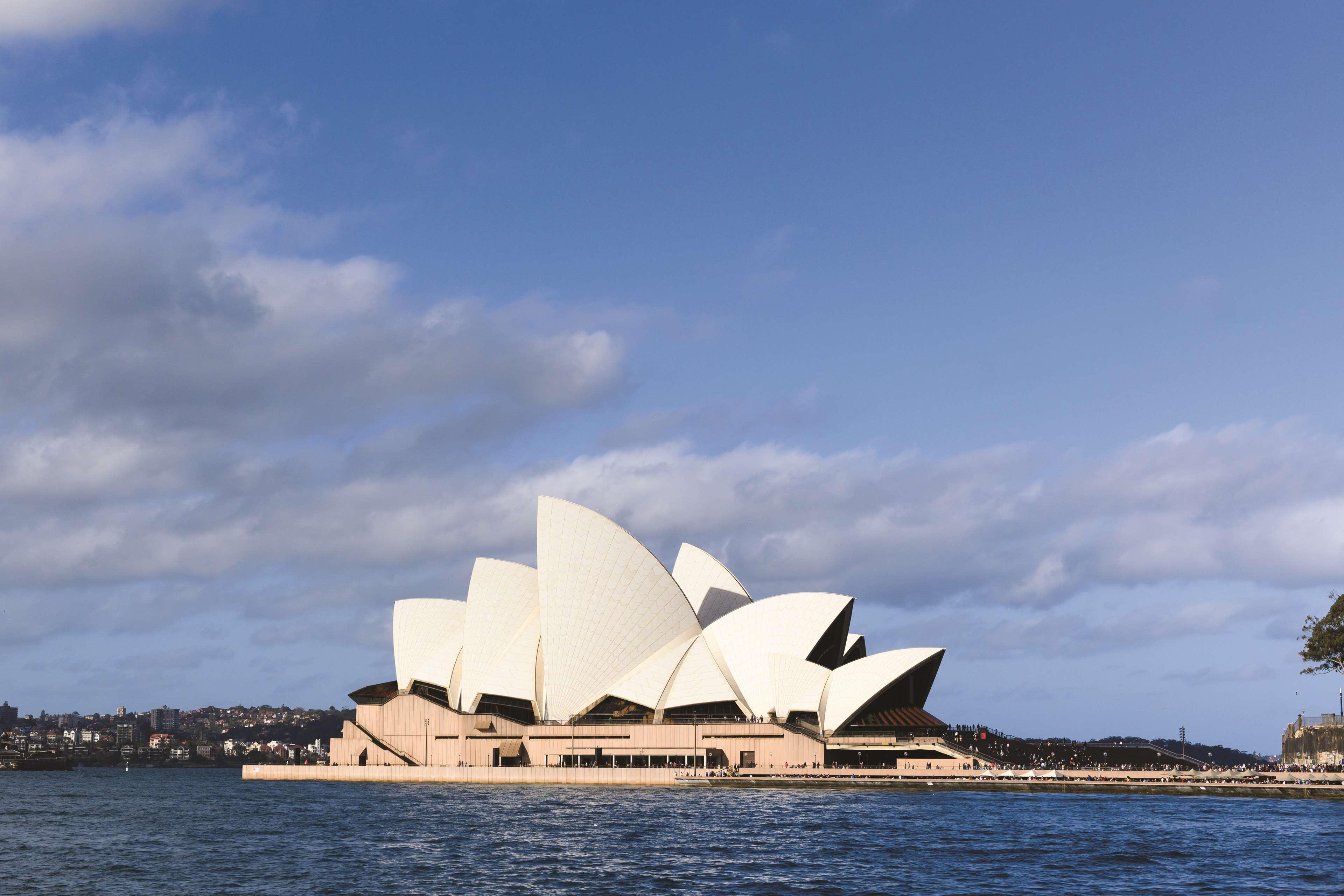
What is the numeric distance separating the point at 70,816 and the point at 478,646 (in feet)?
102

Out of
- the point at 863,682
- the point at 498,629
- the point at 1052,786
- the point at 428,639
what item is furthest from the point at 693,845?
the point at 428,639

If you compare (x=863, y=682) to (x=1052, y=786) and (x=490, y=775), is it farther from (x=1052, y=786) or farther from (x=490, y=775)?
(x=490, y=775)

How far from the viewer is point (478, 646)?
8906 centimetres

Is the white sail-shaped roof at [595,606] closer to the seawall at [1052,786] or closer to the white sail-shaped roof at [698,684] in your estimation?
the white sail-shaped roof at [698,684]

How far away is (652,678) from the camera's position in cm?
8175

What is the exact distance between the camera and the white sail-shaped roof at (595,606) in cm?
8219

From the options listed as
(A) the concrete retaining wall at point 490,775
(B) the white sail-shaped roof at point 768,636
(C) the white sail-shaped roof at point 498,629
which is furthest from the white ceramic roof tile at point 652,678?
(C) the white sail-shaped roof at point 498,629

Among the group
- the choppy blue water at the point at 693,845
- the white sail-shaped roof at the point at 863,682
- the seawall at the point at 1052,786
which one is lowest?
the seawall at the point at 1052,786

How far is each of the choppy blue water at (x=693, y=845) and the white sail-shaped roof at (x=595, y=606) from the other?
48.0 ft

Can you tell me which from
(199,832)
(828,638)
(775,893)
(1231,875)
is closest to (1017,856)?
(1231,875)

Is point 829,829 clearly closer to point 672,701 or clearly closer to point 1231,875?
point 1231,875

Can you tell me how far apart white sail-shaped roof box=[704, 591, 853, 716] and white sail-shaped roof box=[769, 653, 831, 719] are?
1.32 ft

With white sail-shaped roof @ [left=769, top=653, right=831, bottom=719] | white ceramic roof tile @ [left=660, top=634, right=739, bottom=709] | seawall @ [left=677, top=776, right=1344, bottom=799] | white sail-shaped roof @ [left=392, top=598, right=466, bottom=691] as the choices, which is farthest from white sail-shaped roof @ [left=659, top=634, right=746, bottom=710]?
white sail-shaped roof @ [left=392, top=598, right=466, bottom=691]

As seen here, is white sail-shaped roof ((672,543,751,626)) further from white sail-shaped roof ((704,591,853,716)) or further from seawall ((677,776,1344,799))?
seawall ((677,776,1344,799))
